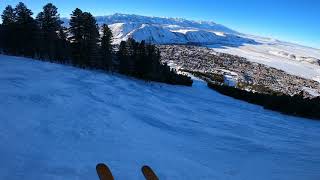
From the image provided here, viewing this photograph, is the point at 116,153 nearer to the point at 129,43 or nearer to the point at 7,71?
the point at 7,71

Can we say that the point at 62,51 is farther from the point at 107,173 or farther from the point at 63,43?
the point at 107,173

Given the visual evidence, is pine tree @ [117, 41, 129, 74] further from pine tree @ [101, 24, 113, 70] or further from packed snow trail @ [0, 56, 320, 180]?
packed snow trail @ [0, 56, 320, 180]

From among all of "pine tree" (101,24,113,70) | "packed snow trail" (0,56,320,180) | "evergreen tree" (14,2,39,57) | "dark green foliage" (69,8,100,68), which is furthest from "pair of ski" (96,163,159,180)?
"pine tree" (101,24,113,70)

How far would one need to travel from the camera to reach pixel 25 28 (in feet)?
155

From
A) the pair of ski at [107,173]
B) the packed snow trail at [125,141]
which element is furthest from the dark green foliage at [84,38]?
the pair of ski at [107,173]

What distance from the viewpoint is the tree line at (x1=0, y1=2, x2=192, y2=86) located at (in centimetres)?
4784

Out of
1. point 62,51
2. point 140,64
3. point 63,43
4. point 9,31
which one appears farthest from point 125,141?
point 63,43

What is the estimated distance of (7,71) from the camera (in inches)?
1019

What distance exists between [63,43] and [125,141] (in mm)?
44505

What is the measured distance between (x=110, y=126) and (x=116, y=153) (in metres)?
4.02

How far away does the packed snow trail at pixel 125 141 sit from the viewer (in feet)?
35.3

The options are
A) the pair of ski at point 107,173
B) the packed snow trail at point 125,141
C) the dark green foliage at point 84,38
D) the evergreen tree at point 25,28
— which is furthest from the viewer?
the dark green foliage at point 84,38

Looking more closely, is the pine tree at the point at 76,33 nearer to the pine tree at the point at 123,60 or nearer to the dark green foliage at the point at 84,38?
the dark green foliage at the point at 84,38

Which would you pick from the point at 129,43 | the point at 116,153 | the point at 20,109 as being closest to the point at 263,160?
the point at 116,153
